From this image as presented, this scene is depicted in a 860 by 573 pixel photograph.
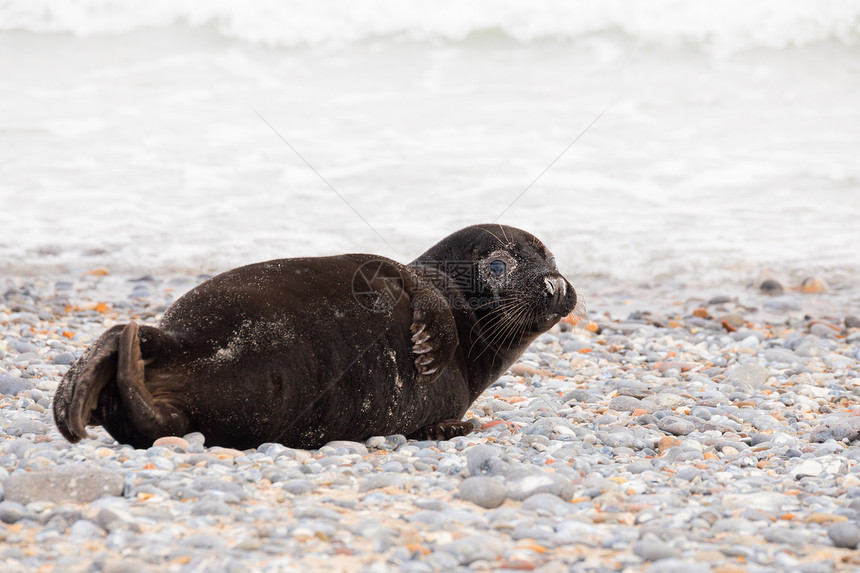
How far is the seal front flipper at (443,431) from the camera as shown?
413cm

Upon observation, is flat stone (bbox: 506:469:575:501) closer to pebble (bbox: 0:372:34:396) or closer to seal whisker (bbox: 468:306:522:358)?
seal whisker (bbox: 468:306:522:358)

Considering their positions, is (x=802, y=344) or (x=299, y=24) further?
(x=299, y=24)

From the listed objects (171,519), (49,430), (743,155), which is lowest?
(743,155)

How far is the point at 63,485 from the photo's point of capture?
2.85m

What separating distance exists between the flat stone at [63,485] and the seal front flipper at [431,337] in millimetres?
1410

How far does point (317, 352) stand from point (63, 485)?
3.58 ft

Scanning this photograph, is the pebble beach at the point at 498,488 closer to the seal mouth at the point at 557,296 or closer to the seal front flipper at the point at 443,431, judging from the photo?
the seal front flipper at the point at 443,431

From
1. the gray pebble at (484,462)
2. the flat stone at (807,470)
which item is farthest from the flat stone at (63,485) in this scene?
the flat stone at (807,470)

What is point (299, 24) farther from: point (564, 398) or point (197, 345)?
point (197, 345)

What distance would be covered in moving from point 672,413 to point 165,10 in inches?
687

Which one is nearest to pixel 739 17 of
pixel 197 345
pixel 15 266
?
pixel 15 266

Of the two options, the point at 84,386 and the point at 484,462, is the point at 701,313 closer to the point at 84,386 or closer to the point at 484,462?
the point at 484,462

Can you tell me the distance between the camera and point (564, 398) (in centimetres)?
521

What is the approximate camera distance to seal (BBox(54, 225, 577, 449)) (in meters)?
3.35
